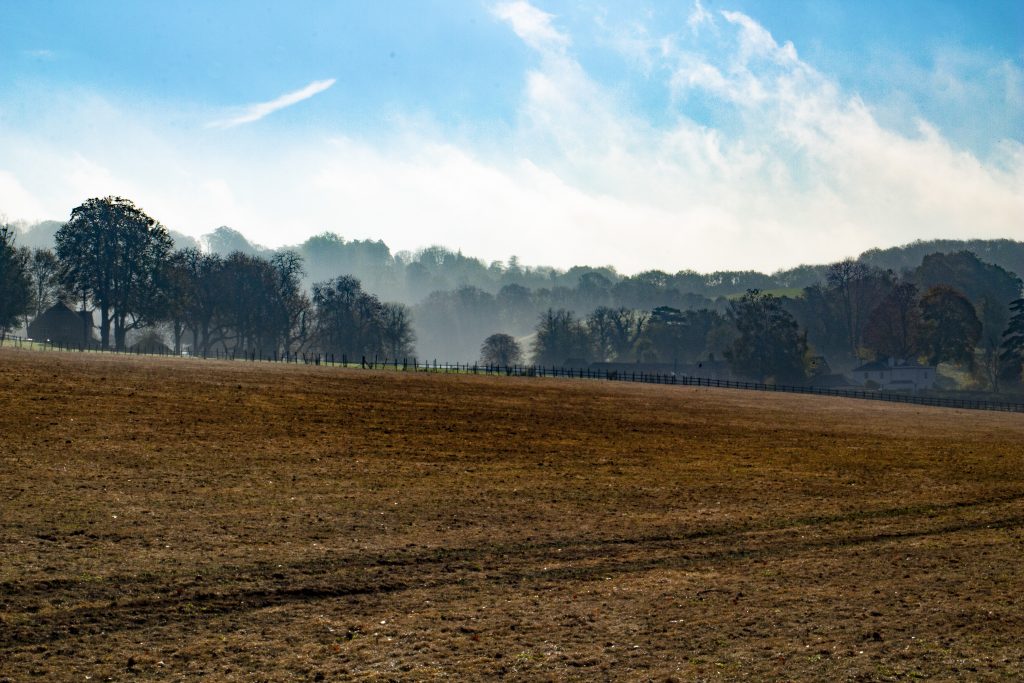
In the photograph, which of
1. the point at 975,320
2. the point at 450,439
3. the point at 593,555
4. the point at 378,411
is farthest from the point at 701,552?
the point at 975,320

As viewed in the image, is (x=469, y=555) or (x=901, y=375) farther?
(x=901, y=375)

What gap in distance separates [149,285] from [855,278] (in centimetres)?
12370

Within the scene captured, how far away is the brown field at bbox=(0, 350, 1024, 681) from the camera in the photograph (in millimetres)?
11812

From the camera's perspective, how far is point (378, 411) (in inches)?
1517

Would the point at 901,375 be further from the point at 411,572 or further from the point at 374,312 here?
the point at 411,572

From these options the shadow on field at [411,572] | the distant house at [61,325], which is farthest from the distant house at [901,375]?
the shadow on field at [411,572]

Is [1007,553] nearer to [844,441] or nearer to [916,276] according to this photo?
[844,441]

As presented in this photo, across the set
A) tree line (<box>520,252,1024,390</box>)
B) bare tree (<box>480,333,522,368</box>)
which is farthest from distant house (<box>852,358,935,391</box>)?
bare tree (<box>480,333,522,368</box>)

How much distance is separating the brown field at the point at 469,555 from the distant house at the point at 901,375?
11526cm

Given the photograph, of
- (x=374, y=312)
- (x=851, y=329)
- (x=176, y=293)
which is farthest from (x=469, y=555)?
(x=851, y=329)

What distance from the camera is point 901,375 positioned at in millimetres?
142125

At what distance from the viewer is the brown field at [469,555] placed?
11.8 m

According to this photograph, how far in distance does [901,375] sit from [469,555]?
138234 mm

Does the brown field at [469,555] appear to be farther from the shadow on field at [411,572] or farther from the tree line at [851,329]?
the tree line at [851,329]
